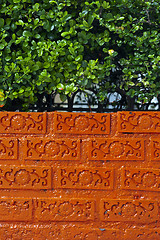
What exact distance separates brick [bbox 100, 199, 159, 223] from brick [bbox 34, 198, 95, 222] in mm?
109

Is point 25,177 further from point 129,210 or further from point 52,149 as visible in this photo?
point 129,210

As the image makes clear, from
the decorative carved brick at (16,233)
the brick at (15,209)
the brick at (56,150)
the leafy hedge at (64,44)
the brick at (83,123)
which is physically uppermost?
the leafy hedge at (64,44)

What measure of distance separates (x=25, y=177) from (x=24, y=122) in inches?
16.9

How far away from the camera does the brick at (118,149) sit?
1.84 m

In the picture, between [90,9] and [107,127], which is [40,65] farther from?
[107,127]

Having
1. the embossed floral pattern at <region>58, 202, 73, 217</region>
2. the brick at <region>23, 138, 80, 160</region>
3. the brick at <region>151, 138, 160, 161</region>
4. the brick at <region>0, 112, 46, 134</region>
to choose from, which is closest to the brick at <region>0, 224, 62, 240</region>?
the embossed floral pattern at <region>58, 202, 73, 217</region>

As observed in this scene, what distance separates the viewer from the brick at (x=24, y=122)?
186cm

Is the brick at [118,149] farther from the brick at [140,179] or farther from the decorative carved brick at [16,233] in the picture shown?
the decorative carved brick at [16,233]

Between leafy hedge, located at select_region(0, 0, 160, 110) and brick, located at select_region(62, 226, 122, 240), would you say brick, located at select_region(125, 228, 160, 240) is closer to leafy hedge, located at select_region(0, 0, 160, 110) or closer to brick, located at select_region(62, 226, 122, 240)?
brick, located at select_region(62, 226, 122, 240)

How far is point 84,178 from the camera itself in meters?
1.85

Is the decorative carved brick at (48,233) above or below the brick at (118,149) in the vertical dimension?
below

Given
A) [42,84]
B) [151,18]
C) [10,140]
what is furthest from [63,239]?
[151,18]

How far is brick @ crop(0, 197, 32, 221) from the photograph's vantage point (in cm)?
185

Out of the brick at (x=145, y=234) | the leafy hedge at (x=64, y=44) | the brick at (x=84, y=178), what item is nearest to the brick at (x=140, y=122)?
the leafy hedge at (x=64, y=44)
